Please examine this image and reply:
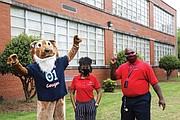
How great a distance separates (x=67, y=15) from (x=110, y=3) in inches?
229

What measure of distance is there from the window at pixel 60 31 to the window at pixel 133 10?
372 cm

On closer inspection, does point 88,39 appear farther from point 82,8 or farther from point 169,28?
point 169,28

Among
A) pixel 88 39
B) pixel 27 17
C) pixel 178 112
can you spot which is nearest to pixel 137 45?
pixel 88 39

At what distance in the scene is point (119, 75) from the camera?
4.65m

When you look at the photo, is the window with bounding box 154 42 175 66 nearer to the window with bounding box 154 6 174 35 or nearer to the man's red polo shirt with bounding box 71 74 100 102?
the window with bounding box 154 6 174 35

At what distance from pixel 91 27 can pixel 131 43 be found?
719 cm

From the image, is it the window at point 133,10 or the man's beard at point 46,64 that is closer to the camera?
the man's beard at point 46,64

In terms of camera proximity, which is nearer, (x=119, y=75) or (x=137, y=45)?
(x=119, y=75)

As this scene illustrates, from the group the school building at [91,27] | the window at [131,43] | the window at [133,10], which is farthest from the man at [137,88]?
the window at [133,10]

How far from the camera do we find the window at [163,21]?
3119cm

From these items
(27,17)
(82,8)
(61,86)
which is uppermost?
(82,8)

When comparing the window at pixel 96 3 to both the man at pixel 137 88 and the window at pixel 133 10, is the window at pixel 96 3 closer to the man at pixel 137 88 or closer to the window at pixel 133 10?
the window at pixel 133 10

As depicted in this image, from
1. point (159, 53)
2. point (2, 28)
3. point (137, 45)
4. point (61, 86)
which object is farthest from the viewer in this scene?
point (159, 53)

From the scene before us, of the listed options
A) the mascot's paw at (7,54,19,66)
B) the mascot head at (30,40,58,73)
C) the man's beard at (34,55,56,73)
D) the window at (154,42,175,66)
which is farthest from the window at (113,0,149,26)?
the mascot's paw at (7,54,19,66)
